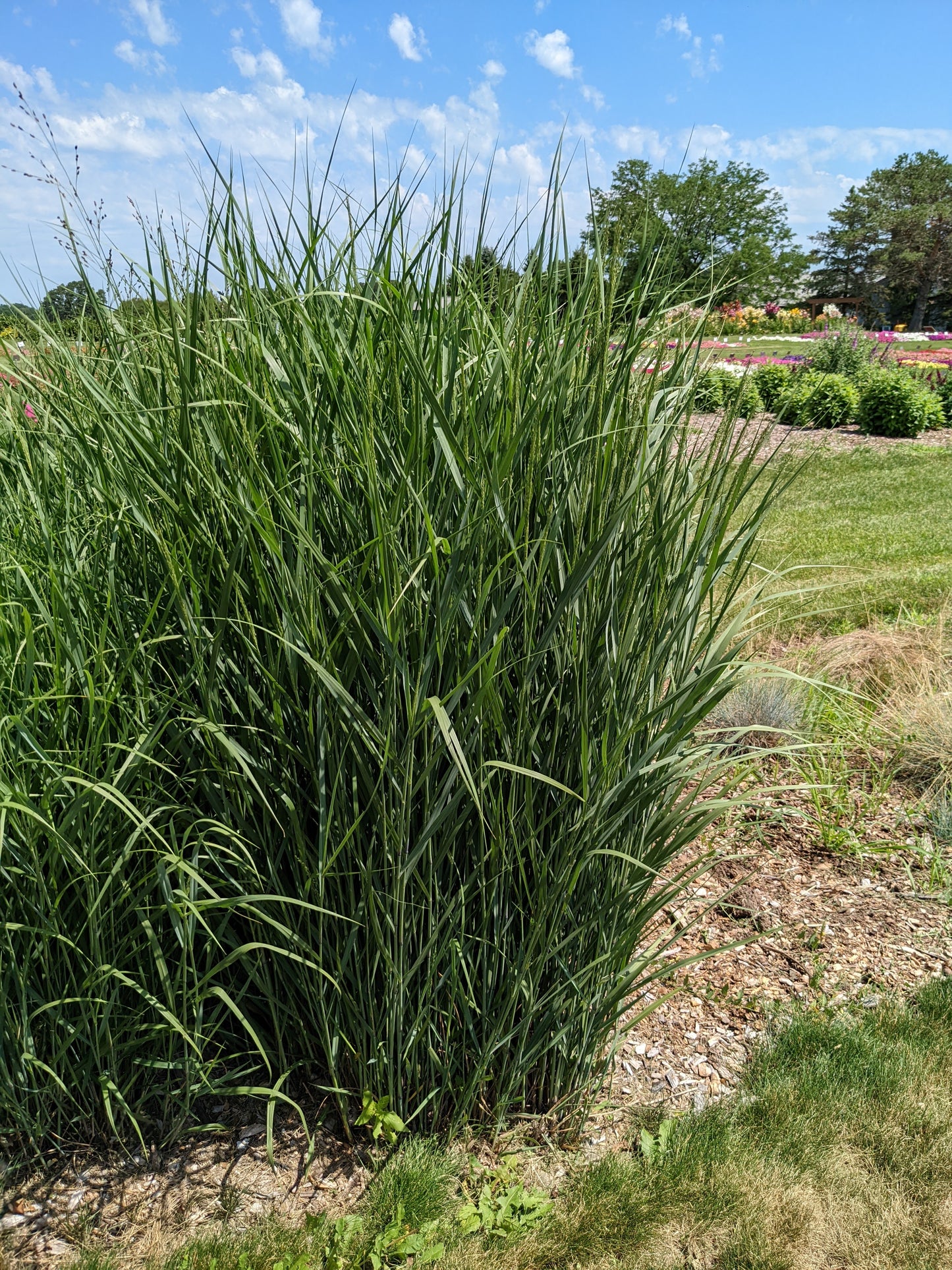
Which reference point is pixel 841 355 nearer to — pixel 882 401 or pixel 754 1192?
pixel 882 401

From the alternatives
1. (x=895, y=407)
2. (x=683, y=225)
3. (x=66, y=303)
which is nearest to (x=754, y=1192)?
(x=683, y=225)

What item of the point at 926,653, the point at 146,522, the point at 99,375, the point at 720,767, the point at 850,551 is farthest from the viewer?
the point at 850,551

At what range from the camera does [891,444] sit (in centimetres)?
1155

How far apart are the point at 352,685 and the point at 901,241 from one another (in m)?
75.9

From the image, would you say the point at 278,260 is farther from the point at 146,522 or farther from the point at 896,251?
the point at 896,251

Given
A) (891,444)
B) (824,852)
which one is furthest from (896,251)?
(824,852)

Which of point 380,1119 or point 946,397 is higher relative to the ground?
point 946,397

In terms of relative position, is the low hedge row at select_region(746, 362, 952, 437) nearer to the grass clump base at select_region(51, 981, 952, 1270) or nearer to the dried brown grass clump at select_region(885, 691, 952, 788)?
the dried brown grass clump at select_region(885, 691, 952, 788)

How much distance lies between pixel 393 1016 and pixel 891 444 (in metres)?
11.8

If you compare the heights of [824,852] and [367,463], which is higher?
[367,463]

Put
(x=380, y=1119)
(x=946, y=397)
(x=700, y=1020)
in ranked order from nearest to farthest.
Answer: (x=380, y=1119)
(x=700, y=1020)
(x=946, y=397)

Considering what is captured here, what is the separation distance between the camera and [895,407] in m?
12.2

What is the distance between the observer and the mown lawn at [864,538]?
5.53 meters

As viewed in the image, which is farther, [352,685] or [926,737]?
[926,737]
